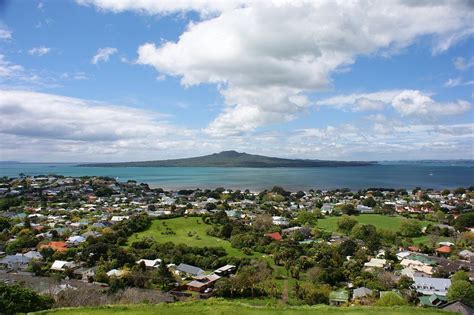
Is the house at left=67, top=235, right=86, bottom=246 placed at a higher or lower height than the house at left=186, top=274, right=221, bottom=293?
higher

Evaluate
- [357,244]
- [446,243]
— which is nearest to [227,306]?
[357,244]

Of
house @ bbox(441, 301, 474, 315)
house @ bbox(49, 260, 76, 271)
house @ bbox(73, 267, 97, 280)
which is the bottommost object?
house @ bbox(73, 267, 97, 280)

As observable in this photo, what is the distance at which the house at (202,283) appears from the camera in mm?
14680

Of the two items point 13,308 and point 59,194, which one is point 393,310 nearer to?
point 13,308

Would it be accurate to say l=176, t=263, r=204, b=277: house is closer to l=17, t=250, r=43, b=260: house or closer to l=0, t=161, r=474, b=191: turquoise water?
l=17, t=250, r=43, b=260: house

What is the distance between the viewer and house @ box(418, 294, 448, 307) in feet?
41.4

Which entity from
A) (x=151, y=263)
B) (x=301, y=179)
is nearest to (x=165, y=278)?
(x=151, y=263)

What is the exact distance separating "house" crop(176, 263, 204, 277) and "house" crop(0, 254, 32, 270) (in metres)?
6.91

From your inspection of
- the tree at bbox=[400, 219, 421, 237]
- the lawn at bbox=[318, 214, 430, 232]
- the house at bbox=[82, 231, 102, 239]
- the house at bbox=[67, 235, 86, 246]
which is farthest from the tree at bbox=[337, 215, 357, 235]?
the house at bbox=[67, 235, 86, 246]

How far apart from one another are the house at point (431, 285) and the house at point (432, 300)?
61 cm

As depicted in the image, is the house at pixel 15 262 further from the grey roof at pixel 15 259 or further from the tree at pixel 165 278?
the tree at pixel 165 278

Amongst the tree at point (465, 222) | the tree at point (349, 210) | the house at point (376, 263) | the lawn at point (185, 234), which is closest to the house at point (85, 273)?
the lawn at point (185, 234)

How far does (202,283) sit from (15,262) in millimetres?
9098

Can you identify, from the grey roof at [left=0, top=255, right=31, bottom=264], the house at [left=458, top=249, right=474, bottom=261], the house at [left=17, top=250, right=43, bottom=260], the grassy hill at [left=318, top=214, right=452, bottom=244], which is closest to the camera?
the grey roof at [left=0, top=255, right=31, bottom=264]
